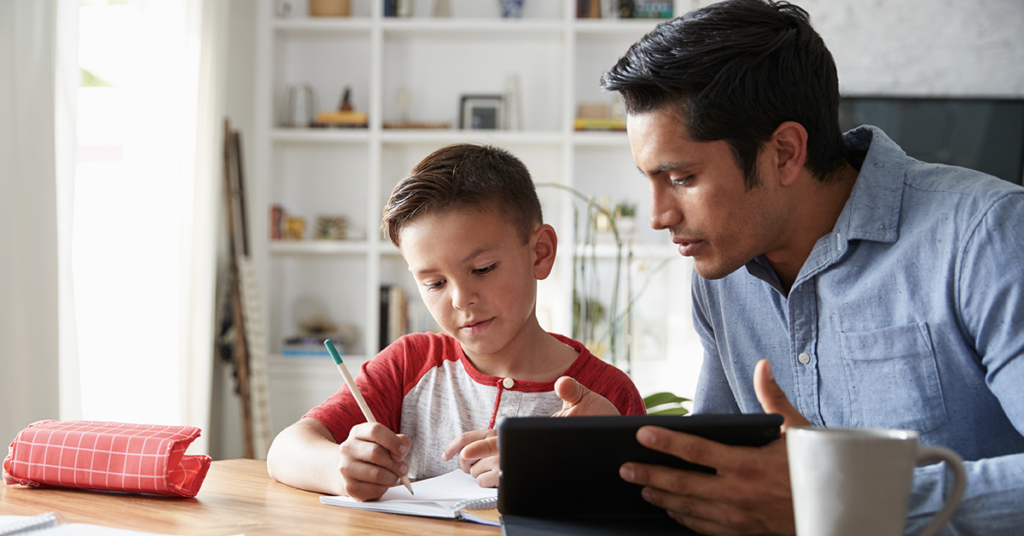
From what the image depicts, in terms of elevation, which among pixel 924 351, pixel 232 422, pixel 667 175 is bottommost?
pixel 232 422

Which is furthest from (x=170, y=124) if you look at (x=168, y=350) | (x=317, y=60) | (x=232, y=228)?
(x=317, y=60)

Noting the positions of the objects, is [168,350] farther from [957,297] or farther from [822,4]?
[822,4]

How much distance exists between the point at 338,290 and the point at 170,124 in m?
1.27

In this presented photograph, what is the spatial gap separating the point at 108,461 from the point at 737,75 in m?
0.93

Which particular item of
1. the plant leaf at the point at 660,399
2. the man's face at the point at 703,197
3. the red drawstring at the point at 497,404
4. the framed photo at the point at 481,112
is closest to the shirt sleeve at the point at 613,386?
the red drawstring at the point at 497,404

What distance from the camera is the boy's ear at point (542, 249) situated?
1213 mm

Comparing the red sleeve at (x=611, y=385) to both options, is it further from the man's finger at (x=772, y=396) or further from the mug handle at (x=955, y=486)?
the mug handle at (x=955, y=486)

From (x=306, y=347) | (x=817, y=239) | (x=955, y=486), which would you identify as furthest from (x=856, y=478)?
(x=306, y=347)

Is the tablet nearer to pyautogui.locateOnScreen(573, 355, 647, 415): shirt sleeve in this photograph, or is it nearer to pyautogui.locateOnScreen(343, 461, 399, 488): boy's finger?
pyautogui.locateOnScreen(343, 461, 399, 488): boy's finger

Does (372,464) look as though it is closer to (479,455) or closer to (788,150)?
(479,455)

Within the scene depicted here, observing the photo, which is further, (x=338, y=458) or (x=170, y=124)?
(x=170, y=124)

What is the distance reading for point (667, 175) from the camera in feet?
3.59

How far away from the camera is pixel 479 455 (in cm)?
84

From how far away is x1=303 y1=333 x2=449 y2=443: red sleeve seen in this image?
1.12 m
